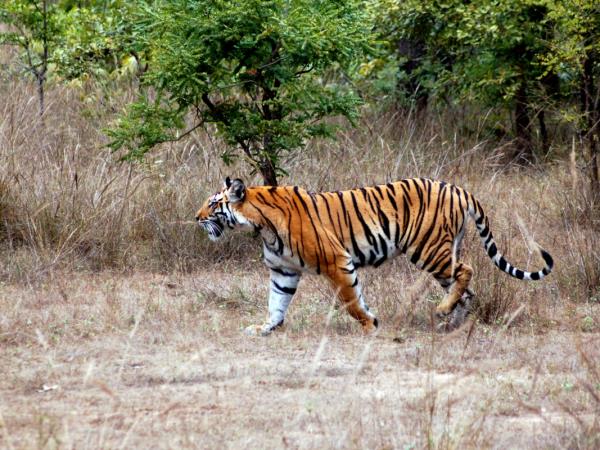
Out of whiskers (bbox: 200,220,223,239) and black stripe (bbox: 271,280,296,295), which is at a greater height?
whiskers (bbox: 200,220,223,239)

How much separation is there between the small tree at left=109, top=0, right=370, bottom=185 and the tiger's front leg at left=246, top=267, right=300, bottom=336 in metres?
1.70

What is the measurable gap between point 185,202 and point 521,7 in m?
5.12

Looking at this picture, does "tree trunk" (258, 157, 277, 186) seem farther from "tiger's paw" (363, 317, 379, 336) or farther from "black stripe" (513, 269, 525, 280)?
"black stripe" (513, 269, 525, 280)

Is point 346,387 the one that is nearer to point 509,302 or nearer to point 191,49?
point 509,302

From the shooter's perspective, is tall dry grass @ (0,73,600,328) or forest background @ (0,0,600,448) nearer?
forest background @ (0,0,600,448)

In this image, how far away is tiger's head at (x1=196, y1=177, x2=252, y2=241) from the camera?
7.74 metres

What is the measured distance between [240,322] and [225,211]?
0.84 m

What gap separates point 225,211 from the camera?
25.7ft

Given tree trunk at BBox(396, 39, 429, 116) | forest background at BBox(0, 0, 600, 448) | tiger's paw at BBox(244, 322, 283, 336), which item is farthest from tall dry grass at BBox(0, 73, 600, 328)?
tree trunk at BBox(396, 39, 429, 116)

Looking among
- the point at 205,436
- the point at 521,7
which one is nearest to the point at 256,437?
the point at 205,436

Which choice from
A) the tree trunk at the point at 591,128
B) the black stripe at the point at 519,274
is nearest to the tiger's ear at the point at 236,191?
the black stripe at the point at 519,274

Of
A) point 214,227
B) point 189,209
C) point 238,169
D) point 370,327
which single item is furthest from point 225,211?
point 238,169

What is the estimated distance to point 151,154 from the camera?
11.8m

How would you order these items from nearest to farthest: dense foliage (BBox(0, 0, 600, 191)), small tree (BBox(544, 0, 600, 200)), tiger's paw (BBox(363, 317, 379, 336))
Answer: tiger's paw (BBox(363, 317, 379, 336))
dense foliage (BBox(0, 0, 600, 191))
small tree (BBox(544, 0, 600, 200))
